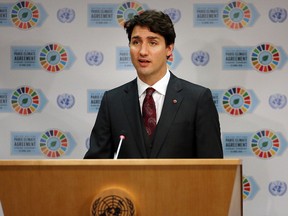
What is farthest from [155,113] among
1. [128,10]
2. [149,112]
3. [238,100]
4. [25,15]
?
[25,15]

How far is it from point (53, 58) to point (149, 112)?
1.00m

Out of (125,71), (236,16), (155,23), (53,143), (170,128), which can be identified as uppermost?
(236,16)

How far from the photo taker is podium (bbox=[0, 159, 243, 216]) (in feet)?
4.14

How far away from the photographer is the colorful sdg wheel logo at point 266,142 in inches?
107

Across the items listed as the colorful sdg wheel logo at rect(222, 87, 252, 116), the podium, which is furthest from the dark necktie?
the colorful sdg wheel logo at rect(222, 87, 252, 116)

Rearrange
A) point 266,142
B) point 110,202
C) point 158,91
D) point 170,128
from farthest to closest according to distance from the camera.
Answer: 1. point 266,142
2. point 158,91
3. point 170,128
4. point 110,202

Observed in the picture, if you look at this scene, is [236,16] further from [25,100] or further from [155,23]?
[25,100]

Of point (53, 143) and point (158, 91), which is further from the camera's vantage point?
point (53, 143)

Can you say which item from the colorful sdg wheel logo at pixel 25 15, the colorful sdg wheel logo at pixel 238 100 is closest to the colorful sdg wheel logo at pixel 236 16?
the colorful sdg wheel logo at pixel 238 100

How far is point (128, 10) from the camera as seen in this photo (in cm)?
277

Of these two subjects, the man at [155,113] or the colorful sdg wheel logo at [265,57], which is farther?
the colorful sdg wheel logo at [265,57]

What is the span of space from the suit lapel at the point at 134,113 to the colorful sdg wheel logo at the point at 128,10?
0.77 m

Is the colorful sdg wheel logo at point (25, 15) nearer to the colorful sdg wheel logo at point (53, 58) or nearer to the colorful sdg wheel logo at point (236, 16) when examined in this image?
the colorful sdg wheel logo at point (53, 58)

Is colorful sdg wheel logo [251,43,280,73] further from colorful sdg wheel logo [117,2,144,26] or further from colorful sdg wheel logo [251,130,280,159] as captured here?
colorful sdg wheel logo [117,2,144,26]
